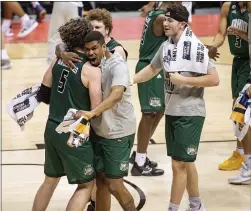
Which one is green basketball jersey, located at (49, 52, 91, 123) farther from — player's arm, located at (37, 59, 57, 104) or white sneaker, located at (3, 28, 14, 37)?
white sneaker, located at (3, 28, 14, 37)

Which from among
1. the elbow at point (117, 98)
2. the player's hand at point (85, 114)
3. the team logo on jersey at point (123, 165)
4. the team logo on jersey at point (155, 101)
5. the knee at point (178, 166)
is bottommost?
the team logo on jersey at point (155, 101)

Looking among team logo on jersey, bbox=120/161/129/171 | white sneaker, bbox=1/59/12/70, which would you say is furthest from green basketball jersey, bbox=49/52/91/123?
white sneaker, bbox=1/59/12/70

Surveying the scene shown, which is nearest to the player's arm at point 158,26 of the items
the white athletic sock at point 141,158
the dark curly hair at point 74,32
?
the white athletic sock at point 141,158

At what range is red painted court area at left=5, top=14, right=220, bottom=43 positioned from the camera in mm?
14406

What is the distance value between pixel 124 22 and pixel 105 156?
35.0 ft

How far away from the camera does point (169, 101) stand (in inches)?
229

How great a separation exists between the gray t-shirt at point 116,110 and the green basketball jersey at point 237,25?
1.92 meters

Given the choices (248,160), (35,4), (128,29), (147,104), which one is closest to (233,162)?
(248,160)

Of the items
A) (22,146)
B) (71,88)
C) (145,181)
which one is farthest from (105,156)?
(22,146)

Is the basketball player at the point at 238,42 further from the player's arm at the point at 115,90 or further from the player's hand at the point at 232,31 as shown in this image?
the player's arm at the point at 115,90

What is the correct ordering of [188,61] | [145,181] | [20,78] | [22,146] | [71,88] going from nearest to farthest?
1. [71,88]
2. [188,61]
3. [145,181]
4. [22,146]
5. [20,78]

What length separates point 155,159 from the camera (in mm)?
7773

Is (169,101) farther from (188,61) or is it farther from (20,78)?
(20,78)

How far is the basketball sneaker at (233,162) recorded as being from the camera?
7.42 m
